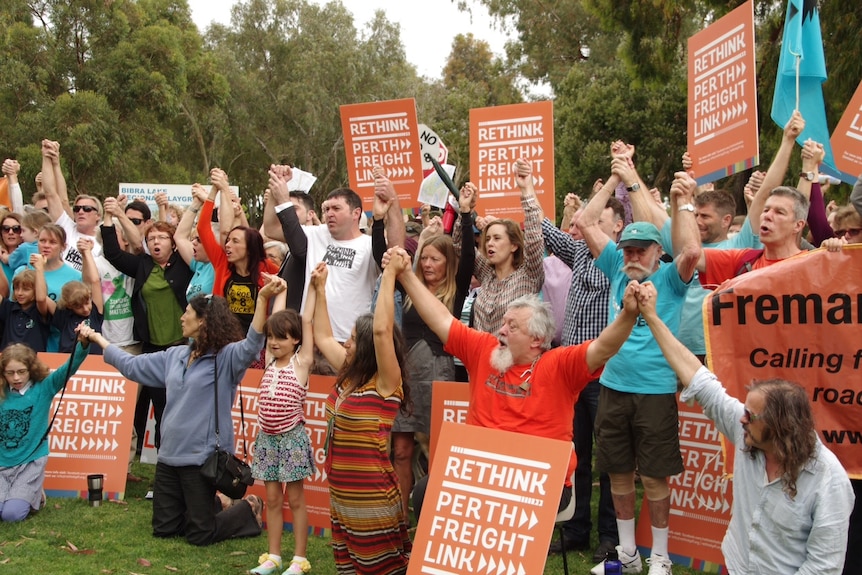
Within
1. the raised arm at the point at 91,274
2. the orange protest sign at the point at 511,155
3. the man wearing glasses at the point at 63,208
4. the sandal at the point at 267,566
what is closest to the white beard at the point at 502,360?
the sandal at the point at 267,566

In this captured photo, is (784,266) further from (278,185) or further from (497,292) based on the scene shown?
(278,185)

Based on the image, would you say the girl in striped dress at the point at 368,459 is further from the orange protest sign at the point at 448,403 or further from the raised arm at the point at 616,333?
the raised arm at the point at 616,333

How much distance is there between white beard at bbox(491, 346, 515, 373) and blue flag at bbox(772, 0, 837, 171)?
3125 mm

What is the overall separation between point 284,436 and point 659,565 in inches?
101

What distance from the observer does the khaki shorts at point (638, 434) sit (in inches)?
245

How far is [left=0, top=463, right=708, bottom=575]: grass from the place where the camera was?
6.66 meters

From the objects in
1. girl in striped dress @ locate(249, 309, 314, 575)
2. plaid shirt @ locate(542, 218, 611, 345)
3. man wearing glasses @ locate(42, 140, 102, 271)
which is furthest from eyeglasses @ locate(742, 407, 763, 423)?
man wearing glasses @ locate(42, 140, 102, 271)

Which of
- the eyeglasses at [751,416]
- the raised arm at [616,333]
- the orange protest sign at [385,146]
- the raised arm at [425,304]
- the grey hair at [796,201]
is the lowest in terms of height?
the eyeglasses at [751,416]

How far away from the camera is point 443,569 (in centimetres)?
497

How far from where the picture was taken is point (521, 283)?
6.93 meters

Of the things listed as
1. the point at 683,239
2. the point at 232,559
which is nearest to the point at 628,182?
the point at 683,239

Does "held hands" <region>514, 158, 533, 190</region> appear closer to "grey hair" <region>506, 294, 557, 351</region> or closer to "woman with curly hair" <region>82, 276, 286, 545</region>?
"grey hair" <region>506, 294, 557, 351</region>

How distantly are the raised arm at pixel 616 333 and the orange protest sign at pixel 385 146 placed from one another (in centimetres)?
398

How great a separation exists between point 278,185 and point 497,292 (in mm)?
2091
